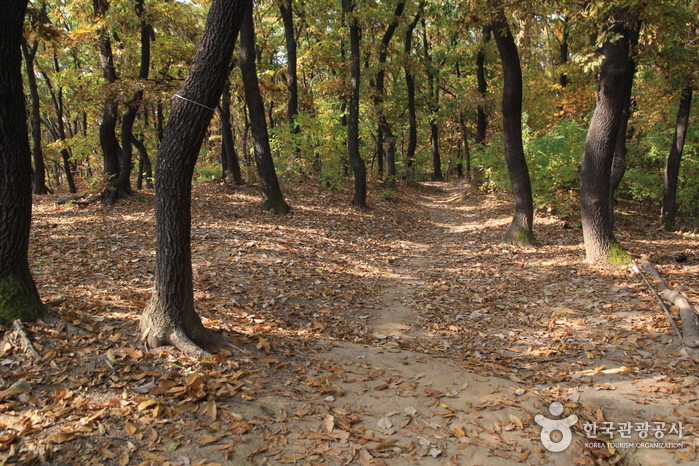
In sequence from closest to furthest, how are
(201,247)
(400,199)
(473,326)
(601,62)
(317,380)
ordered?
(317,380) < (473,326) < (601,62) < (201,247) < (400,199)

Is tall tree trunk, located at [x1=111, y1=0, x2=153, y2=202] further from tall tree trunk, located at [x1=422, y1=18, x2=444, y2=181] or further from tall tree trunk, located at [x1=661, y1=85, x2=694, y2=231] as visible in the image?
tall tree trunk, located at [x1=661, y1=85, x2=694, y2=231]

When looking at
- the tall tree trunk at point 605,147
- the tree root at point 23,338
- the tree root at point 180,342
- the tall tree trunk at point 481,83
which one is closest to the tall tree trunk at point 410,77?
the tall tree trunk at point 481,83

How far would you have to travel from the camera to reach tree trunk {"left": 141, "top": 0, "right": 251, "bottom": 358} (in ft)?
12.0

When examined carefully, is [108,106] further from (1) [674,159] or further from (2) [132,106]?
(1) [674,159]

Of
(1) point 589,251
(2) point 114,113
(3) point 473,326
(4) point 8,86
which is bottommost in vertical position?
(3) point 473,326

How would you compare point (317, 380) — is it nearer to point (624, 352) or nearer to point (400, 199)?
point (624, 352)

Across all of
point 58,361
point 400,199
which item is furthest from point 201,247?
point 400,199

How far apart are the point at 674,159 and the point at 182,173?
44.1 feet

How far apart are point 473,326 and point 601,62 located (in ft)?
16.8

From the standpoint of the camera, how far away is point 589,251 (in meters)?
7.70

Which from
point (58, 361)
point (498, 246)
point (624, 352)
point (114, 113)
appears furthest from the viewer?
point (114, 113)

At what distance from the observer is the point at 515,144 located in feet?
30.5

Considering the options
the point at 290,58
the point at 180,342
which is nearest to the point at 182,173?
the point at 180,342

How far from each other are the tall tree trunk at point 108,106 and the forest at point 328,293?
107mm
